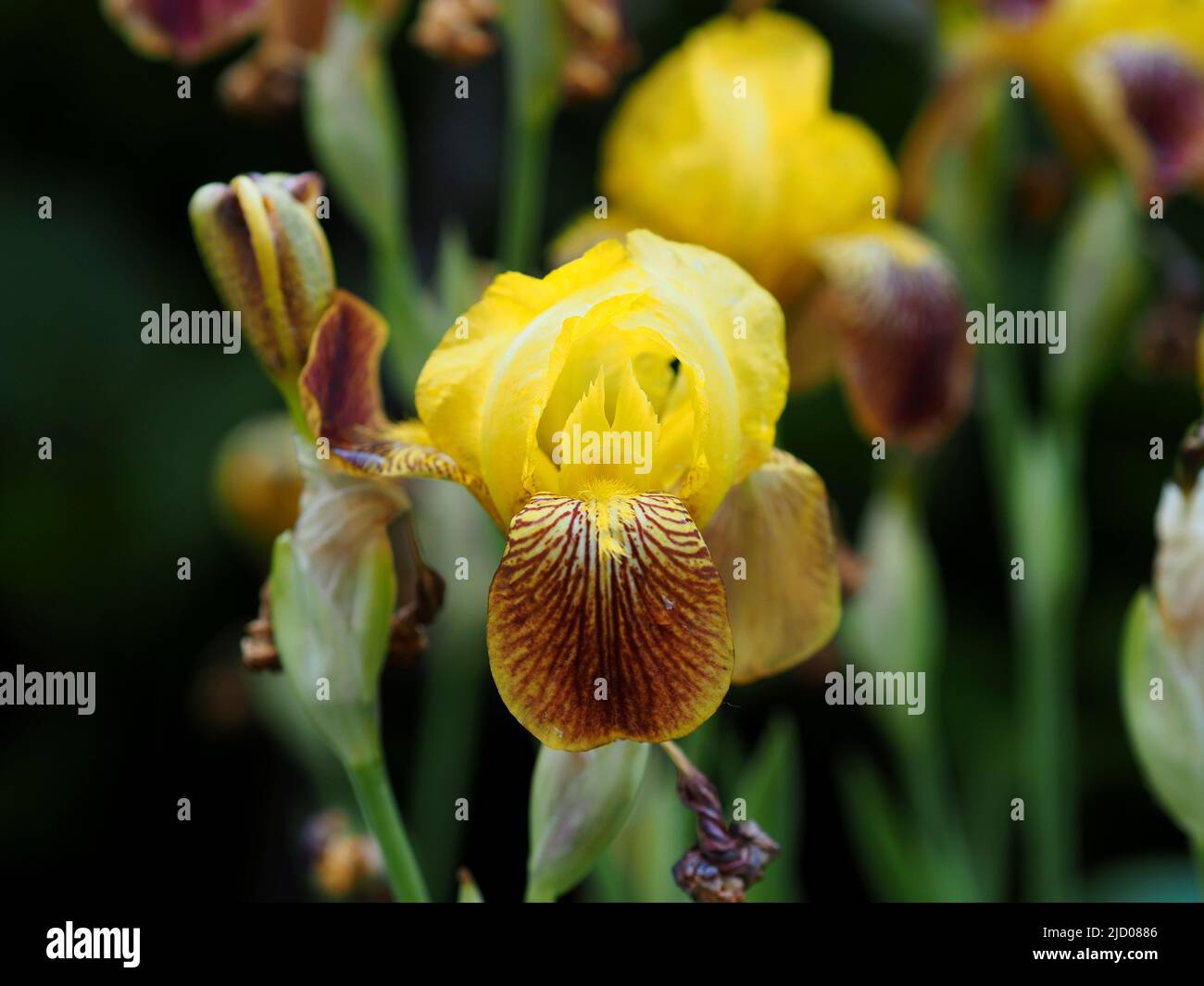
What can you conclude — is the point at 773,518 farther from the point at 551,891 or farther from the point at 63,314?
the point at 63,314

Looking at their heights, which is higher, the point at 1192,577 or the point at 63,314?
the point at 63,314

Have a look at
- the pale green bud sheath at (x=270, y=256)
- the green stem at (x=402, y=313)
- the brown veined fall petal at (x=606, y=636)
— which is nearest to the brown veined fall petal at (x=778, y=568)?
the brown veined fall petal at (x=606, y=636)

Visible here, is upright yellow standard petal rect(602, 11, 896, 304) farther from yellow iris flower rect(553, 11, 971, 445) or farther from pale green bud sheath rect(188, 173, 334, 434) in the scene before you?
pale green bud sheath rect(188, 173, 334, 434)

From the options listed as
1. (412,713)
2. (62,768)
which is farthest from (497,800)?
(62,768)

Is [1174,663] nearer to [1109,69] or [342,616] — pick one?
[342,616]

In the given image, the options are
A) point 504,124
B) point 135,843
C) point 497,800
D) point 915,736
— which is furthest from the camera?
point 504,124

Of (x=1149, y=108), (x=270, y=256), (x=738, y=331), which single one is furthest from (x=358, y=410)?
(x=1149, y=108)

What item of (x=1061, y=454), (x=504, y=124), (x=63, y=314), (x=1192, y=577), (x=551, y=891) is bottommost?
(x=551, y=891)
